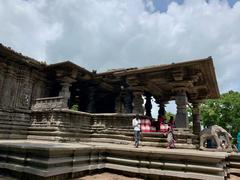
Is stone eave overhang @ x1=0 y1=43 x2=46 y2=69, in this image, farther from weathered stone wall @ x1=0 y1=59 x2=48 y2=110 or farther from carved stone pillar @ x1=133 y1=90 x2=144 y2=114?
carved stone pillar @ x1=133 y1=90 x2=144 y2=114

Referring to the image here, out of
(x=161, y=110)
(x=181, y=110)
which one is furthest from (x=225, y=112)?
(x=181, y=110)

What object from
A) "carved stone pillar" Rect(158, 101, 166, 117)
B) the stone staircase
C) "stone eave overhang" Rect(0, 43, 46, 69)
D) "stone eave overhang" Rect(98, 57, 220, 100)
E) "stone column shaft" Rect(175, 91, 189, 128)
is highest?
"stone eave overhang" Rect(0, 43, 46, 69)

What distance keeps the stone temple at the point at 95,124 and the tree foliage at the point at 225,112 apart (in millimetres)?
20906

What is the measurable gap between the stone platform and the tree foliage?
29.5m

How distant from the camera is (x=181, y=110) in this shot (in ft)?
30.2

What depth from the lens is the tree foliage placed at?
3148cm

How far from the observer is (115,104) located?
17344mm

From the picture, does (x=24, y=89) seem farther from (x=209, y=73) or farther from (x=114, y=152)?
(x=209, y=73)

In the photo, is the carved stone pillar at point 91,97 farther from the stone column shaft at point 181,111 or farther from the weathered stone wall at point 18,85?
the stone column shaft at point 181,111

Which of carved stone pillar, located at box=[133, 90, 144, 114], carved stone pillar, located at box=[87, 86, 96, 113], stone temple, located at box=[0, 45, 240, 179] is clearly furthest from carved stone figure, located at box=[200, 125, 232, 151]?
carved stone pillar, located at box=[87, 86, 96, 113]

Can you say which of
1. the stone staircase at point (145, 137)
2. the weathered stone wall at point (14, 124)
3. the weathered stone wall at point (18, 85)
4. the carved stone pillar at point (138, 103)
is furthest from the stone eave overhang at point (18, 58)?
the carved stone pillar at point (138, 103)

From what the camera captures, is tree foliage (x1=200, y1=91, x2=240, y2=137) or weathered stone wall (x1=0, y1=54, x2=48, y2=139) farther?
tree foliage (x1=200, y1=91, x2=240, y2=137)

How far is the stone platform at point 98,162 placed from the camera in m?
4.68

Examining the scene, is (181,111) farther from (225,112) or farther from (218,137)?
(225,112)
